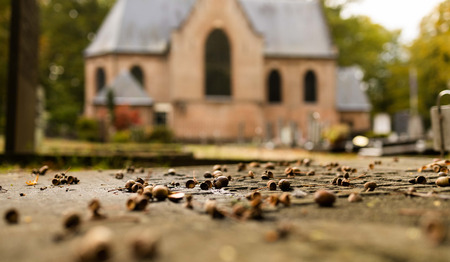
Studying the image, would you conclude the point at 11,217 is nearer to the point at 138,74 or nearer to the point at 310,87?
the point at 138,74

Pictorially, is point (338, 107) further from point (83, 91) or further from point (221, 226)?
point (221, 226)

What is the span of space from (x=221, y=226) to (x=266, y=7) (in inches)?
1513

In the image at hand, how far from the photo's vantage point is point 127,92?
1211 inches

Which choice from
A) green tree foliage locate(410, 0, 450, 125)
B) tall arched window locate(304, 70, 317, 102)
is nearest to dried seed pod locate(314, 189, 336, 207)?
green tree foliage locate(410, 0, 450, 125)

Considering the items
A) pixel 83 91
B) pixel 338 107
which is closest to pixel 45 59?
pixel 83 91

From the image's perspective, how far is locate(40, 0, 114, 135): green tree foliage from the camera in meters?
39.2

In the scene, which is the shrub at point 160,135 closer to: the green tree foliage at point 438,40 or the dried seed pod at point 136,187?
the green tree foliage at point 438,40

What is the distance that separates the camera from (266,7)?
38.3 meters

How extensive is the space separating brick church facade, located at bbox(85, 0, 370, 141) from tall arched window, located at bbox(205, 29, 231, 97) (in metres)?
0.07

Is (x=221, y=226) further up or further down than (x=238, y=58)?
further down

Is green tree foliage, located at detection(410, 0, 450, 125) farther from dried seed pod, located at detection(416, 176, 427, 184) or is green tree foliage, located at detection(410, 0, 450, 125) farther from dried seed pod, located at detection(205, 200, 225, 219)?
dried seed pod, located at detection(205, 200, 225, 219)

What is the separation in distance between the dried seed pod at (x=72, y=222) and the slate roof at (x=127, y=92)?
28.7 metres

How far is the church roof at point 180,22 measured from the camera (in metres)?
34.8

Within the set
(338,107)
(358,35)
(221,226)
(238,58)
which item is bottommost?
(221,226)
